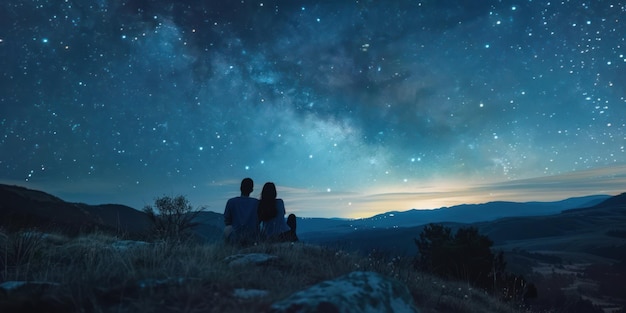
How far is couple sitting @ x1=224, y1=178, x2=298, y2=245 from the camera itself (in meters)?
6.91

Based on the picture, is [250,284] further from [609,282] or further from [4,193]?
[4,193]

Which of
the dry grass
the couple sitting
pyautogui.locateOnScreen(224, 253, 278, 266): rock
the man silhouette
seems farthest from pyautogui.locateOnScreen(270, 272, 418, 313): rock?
the man silhouette

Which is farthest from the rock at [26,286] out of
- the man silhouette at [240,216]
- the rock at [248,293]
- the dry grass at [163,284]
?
the man silhouette at [240,216]

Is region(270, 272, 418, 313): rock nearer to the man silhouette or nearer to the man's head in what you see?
the man silhouette

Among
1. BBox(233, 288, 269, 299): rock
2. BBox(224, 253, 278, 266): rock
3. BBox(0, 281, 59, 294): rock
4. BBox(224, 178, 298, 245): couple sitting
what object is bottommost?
BBox(233, 288, 269, 299): rock

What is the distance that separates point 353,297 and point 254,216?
4711 millimetres

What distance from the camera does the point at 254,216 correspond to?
7016 millimetres

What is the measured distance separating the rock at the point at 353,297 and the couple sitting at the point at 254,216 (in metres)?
3.84

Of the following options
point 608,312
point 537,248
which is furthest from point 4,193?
point 537,248

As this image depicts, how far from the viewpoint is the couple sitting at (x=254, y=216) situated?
6.91m

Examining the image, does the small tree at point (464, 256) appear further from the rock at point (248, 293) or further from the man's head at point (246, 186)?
the rock at point (248, 293)

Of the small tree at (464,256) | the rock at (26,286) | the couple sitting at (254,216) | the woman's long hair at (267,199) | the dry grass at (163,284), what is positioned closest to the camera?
the dry grass at (163,284)

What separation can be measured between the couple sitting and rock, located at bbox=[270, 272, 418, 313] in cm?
384

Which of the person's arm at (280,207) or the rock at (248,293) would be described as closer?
the rock at (248,293)
